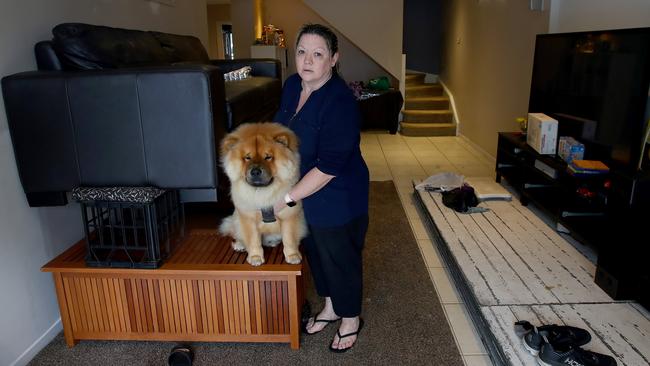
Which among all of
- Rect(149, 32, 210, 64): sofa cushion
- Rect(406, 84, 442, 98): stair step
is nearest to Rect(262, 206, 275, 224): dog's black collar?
Rect(149, 32, 210, 64): sofa cushion

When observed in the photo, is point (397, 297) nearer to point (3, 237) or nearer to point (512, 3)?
point (3, 237)

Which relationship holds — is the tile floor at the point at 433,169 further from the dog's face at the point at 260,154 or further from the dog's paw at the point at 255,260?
the dog's face at the point at 260,154

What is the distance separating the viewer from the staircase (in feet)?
22.2

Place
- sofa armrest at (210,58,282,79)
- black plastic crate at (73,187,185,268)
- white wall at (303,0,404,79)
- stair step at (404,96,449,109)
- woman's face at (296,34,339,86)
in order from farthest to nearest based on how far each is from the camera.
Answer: stair step at (404,96,449,109), white wall at (303,0,404,79), sofa armrest at (210,58,282,79), black plastic crate at (73,187,185,268), woman's face at (296,34,339,86)

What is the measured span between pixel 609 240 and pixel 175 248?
6.27 ft

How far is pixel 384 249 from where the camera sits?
2879 mm

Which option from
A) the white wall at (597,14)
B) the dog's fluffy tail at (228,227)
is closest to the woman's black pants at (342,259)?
the dog's fluffy tail at (228,227)

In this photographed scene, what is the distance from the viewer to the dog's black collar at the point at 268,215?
1.70 meters

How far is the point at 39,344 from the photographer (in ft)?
6.22

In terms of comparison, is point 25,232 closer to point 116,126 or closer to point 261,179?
point 116,126

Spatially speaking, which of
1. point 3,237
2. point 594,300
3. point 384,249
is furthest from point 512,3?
point 3,237

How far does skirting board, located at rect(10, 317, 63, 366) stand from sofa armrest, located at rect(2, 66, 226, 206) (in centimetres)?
67

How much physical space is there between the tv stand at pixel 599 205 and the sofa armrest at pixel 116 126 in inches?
69.4

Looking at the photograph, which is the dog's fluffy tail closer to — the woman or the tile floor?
the woman
